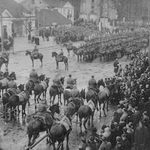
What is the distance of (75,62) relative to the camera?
29609 mm

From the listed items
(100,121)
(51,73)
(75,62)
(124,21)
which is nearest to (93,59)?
(75,62)

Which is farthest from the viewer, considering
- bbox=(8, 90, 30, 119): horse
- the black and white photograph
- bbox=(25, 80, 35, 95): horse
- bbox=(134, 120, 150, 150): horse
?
bbox=(25, 80, 35, 95): horse

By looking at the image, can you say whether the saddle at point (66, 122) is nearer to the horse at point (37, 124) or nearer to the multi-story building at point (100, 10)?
the horse at point (37, 124)

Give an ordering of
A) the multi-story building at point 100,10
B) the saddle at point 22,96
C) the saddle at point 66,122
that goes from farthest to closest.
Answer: the multi-story building at point 100,10 → the saddle at point 22,96 → the saddle at point 66,122

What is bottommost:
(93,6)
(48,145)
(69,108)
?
(48,145)

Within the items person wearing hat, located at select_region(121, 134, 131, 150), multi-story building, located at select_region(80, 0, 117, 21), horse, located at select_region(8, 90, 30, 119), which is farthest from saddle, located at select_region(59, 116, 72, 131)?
multi-story building, located at select_region(80, 0, 117, 21)

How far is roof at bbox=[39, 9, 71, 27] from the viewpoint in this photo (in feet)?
174

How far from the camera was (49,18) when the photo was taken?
54.4 m

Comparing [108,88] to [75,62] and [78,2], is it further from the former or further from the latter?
[78,2]

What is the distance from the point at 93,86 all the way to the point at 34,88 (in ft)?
Result: 9.96

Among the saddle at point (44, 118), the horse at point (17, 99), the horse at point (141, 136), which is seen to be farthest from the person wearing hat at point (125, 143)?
the horse at point (17, 99)

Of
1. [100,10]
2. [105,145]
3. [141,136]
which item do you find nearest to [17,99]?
[105,145]

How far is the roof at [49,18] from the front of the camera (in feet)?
174

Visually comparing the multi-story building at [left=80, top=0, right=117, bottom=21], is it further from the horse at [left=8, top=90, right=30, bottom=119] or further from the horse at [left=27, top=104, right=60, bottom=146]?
the horse at [left=27, top=104, right=60, bottom=146]
